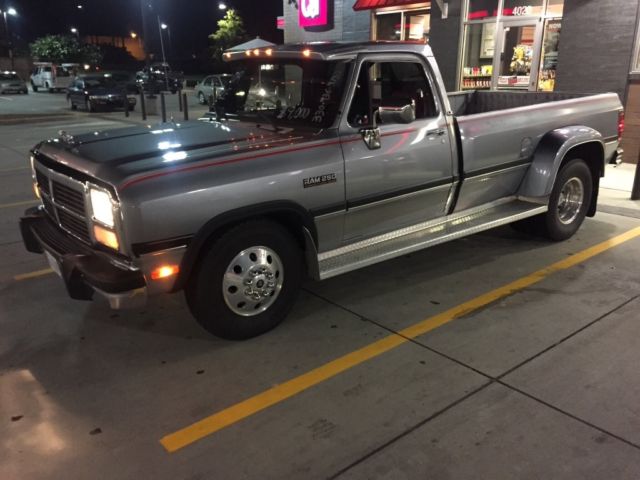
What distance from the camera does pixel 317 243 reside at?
4.19 metres

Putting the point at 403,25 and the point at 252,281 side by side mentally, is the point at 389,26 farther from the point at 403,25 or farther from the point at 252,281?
the point at 252,281

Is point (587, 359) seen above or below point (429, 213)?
below

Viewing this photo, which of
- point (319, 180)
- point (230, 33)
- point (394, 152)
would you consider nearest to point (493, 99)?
point (394, 152)

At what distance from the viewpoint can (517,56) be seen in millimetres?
12500

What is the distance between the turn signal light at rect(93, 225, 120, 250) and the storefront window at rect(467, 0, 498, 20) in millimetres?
11530

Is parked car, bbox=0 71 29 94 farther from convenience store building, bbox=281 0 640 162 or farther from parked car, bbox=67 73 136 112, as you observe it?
convenience store building, bbox=281 0 640 162

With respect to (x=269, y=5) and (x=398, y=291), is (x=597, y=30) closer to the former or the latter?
(x=398, y=291)

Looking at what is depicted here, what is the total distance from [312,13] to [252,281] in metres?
15.0

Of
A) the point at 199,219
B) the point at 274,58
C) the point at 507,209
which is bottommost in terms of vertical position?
the point at 507,209

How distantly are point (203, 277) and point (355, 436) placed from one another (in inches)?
56.3

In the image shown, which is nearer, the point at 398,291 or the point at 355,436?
the point at 355,436

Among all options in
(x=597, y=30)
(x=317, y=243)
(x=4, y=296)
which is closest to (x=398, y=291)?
(x=317, y=243)

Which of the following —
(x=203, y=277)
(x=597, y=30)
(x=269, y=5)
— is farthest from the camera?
(x=269, y=5)

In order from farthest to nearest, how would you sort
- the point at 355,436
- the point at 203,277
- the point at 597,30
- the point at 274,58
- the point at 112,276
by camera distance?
the point at 597,30
the point at 274,58
the point at 203,277
the point at 112,276
the point at 355,436
